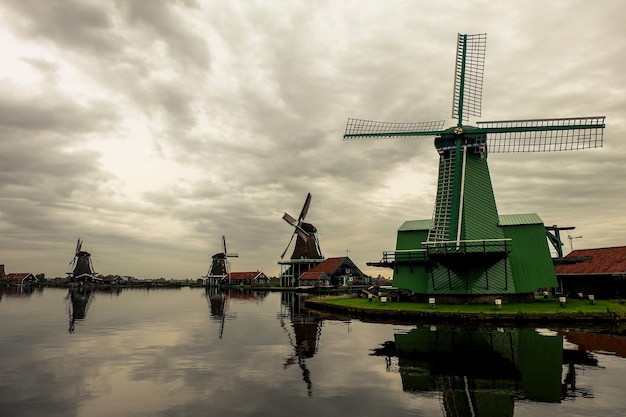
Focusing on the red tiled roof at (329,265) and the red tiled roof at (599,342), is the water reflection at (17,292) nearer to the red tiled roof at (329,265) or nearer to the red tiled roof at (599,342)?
the red tiled roof at (329,265)

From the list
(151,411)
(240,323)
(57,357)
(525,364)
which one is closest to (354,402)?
(151,411)

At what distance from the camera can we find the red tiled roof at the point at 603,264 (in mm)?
43412

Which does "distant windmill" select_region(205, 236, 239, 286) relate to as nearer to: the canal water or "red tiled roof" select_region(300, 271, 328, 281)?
"red tiled roof" select_region(300, 271, 328, 281)

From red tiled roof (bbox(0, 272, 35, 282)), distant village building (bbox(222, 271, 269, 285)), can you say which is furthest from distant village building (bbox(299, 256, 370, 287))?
red tiled roof (bbox(0, 272, 35, 282))

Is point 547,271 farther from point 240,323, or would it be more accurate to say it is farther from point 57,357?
point 57,357

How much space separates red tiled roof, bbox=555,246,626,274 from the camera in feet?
142

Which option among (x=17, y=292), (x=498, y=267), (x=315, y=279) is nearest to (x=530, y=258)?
(x=498, y=267)

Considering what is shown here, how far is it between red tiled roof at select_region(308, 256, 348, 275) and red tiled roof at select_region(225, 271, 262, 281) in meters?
34.9

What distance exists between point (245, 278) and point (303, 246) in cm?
3497

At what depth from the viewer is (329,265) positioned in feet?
320

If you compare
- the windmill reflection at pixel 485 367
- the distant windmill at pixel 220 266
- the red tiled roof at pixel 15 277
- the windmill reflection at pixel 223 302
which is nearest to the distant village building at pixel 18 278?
the red tiled roof at pixel 15 277

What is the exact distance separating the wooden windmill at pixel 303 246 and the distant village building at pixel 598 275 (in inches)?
2357

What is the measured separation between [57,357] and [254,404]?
12.4 metres

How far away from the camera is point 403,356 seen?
733 inches
